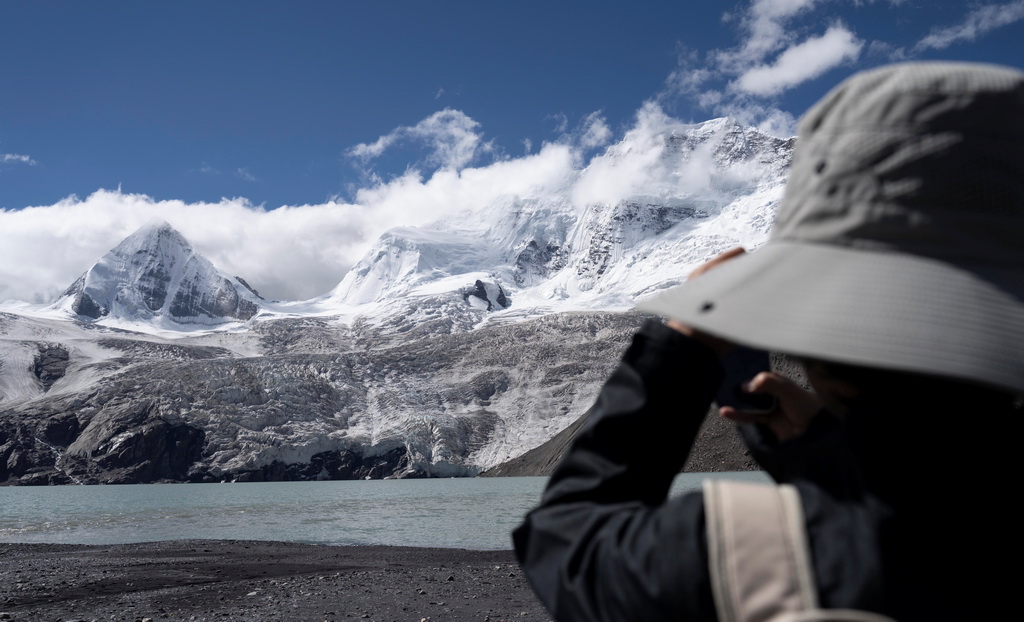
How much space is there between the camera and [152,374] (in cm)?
14762

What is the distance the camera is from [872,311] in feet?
3.23

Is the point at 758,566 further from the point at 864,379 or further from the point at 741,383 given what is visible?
the point at 741,383

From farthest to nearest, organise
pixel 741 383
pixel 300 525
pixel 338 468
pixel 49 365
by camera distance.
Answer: pixel 49 365 → pixel 338 468 → pixel 300 525 → pixel 741 383

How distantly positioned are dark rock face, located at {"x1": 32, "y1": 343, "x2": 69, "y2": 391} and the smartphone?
182m

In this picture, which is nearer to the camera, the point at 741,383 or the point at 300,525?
the point at 741,383

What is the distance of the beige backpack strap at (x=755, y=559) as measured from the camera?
911mm

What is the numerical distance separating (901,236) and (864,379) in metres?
0.18

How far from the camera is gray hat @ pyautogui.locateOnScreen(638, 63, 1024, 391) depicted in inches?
38.1

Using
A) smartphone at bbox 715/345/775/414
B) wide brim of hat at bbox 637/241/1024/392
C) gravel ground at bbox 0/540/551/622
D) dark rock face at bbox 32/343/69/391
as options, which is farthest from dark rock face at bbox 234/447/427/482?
wide brim of hat at bbox 637/241/1024/392

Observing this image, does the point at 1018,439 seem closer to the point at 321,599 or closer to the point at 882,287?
the point at 882,287

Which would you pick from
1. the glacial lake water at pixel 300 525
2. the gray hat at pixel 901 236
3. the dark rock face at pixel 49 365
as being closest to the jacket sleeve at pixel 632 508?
the gray hat at pixel 901 236

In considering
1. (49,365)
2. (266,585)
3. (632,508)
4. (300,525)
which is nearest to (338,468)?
(49,365)

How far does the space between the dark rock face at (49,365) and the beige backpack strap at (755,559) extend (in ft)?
596

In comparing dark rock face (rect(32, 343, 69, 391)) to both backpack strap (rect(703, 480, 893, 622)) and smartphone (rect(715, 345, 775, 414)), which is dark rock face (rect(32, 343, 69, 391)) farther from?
backpack strap (rect(703, 480, 893, 622))
